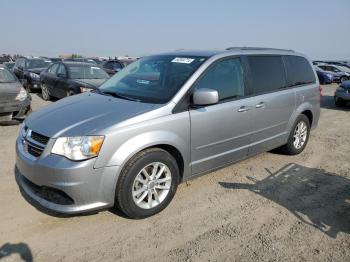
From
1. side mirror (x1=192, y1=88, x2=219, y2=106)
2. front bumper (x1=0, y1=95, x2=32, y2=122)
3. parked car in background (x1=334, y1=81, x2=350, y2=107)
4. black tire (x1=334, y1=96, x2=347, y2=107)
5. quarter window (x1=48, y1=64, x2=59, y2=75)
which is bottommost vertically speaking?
black tire (x1=334, y1=96, x2=347, y2=107)

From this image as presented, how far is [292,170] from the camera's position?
5160 mm

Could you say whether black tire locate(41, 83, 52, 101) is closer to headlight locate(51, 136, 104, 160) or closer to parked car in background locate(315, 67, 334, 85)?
headlight locate(51, 136, 104, 160)

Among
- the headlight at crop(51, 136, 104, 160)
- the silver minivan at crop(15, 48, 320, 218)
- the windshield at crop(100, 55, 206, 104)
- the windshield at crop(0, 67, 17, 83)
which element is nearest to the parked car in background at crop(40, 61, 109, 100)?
the windshield at crop(0, 67, 17, 83)

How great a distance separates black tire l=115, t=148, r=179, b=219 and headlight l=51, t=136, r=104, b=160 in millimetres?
379

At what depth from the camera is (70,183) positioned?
307 cm

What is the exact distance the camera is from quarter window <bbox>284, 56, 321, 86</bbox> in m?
5.46

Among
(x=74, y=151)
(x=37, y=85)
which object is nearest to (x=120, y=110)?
(x=74, y=151)

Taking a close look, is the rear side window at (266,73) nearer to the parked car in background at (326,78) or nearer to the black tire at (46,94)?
the black tire at (46,94)

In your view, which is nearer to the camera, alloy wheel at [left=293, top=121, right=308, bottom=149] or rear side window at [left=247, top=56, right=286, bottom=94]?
rear side window at [left=247, top=56, right=286, bottom=94]

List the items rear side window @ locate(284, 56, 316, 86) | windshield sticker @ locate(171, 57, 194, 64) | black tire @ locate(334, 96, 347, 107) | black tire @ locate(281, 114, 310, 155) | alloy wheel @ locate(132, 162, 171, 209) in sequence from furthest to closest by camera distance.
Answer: black tire @ locate(334, 96, 347, 107), black tire @ locate(281, 114, 310, 155), rear side window @ locate(284, 56, 316, 86), windshield sticker @ locate(171, 57, 194, 64), alloy wheel @ locate(132, 162, 171, 209)

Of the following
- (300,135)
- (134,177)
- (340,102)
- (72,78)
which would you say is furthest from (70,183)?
(340,102)

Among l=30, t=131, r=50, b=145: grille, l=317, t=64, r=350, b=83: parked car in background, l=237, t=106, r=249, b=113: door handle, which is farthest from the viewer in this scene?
l=317, t=64, r=350, b=83: parked car in background

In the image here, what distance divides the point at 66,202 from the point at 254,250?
1.83 metres

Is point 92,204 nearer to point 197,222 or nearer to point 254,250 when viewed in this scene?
point 197,222
